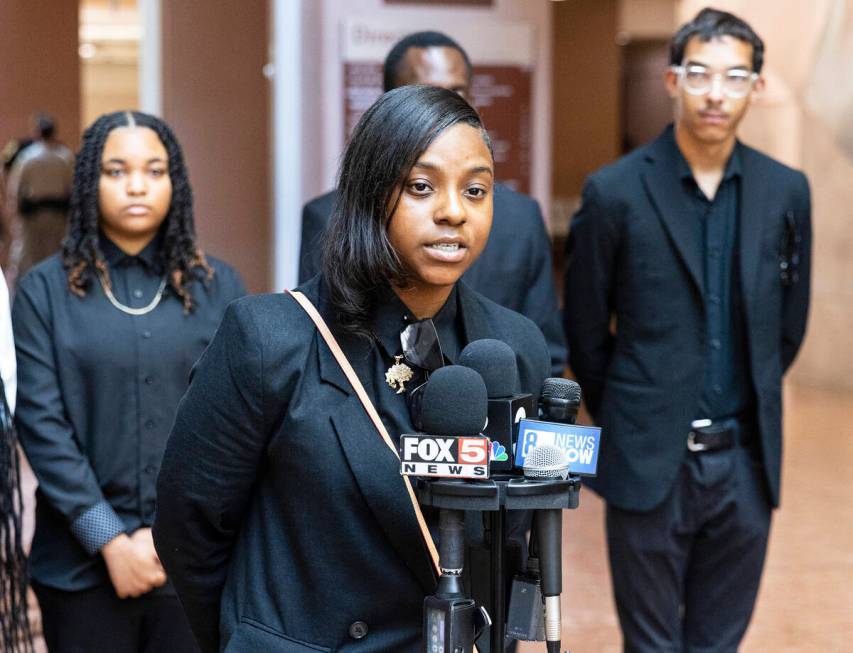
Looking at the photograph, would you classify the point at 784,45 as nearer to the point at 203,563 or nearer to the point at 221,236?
the point at 221,236

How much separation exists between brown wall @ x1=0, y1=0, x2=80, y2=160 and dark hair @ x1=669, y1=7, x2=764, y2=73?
9.80 m

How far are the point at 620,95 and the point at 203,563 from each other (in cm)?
2272

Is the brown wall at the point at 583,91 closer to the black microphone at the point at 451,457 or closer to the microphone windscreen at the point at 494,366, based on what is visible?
the microphone windscreen at the point at 494,366

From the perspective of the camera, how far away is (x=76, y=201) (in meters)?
4.01

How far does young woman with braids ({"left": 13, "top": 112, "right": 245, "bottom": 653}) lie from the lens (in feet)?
12.2

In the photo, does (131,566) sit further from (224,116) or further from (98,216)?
(224,116)

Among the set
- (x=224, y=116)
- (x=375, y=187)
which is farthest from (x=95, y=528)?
(x=224, y=116)

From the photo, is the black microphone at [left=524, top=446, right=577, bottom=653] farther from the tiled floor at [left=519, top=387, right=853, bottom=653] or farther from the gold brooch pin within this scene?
the tiled floor at [left=519, top=387, right=853, bottom=653]

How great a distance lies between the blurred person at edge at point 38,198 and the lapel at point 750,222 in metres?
10.9

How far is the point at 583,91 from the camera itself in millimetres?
23141

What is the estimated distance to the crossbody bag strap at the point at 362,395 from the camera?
240 cm

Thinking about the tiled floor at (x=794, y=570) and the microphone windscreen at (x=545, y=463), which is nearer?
the microphone windscreen at (x=545, y=463)

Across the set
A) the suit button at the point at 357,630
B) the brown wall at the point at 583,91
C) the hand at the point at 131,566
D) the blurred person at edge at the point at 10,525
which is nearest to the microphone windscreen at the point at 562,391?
the suit button at the point at 357,630

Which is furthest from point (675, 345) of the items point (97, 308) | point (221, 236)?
point (221, 236)
